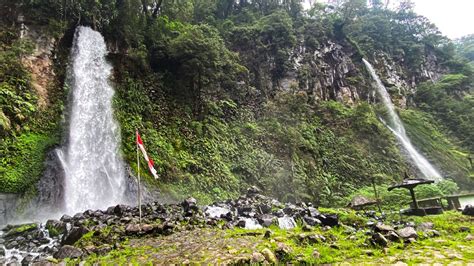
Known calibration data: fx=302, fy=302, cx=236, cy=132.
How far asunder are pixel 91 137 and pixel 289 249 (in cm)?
1280

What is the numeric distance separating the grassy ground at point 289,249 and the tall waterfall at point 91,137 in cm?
669

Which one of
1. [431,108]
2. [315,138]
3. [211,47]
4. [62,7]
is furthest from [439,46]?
[62,7]

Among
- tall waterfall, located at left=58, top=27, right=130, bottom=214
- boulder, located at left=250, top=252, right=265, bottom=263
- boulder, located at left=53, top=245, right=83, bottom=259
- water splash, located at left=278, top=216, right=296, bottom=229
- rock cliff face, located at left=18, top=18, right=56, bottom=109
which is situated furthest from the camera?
rock cliff face, located at left=18, top=18, right=56, bottom=109

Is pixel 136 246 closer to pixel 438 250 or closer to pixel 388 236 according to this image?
pixel 388 236

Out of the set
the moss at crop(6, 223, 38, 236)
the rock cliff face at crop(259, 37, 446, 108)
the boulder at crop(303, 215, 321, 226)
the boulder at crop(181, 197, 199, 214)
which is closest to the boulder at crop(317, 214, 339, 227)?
the boulder at crop(303, 215, 321, 226)

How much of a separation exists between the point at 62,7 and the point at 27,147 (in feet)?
29.9

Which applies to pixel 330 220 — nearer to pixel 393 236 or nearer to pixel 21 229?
pixel 393 236

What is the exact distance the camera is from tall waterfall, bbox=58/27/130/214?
506 inches

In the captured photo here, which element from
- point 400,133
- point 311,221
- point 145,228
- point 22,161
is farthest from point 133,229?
point 400,133

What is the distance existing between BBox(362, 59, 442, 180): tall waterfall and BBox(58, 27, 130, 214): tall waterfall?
22.0m

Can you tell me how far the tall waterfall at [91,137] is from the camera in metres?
12.8

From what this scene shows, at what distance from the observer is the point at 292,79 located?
27359mm

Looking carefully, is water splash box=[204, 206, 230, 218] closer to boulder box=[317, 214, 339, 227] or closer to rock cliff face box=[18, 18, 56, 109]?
boulder box=[317, 214, 339, 227]

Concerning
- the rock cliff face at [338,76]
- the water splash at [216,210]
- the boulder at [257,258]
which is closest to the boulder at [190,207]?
the water splash at [216,210]
